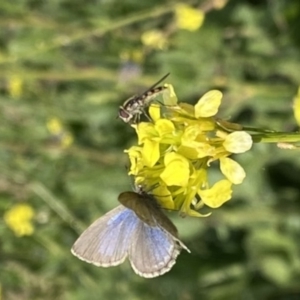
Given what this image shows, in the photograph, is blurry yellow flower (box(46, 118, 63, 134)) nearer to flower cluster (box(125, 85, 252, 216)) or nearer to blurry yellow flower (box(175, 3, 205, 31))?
blurry yellow flower (box(175, 3, 205, 31))

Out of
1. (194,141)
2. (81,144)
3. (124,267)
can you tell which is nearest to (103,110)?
(81,144)

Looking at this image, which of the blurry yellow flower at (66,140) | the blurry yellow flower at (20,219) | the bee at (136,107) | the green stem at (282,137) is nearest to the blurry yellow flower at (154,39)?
the blurry yellow flower at (66,140)

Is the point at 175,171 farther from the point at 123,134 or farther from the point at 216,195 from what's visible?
the point at 123,134

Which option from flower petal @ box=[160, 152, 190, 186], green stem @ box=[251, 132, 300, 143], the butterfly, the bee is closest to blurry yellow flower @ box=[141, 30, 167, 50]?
the bee

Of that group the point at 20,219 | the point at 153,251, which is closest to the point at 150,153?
the point at 153,251

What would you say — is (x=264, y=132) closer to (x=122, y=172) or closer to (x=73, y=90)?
(x=122, y=172)

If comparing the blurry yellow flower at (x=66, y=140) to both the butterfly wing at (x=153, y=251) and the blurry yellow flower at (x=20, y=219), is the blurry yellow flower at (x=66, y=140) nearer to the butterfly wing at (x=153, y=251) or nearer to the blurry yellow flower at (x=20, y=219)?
the blurry yellow flower at (x=20, y=219)

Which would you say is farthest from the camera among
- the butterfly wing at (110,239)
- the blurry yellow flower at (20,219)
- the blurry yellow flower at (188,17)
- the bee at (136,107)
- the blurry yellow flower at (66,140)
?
the blurry yellow flower at (66,140)
